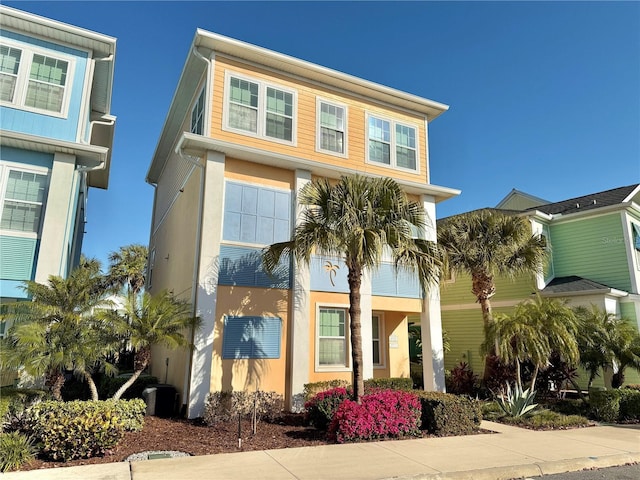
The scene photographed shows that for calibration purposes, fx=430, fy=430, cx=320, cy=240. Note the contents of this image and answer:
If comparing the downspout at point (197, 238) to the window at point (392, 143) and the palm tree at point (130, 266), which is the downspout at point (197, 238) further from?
the palm tree at point (130, 266)

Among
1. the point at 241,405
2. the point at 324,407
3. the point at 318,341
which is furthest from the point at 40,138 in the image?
the point at 324,407

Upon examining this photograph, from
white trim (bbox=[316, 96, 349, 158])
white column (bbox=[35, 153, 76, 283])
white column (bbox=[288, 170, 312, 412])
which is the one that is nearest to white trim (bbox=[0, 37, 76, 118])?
white column (bbox=[35, 153, 76, 283])

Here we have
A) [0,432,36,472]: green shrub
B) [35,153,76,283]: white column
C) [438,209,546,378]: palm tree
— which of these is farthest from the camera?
[438,209,546,378]: palm tree

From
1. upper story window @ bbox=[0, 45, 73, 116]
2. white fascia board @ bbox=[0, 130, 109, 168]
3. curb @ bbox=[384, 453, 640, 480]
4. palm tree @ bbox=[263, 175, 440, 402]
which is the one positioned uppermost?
upper story window @ bbox=[0, 45, 73, 116]

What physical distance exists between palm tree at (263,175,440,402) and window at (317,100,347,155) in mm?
3669

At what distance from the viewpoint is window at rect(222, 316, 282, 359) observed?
11195 millimetres

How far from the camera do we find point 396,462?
700 cm

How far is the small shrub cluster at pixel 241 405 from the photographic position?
1013 cm

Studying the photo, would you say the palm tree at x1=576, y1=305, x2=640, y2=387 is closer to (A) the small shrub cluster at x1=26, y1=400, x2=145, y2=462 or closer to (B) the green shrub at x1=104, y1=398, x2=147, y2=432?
(B) the green shrub at x1=104, y1=398, x2=147, y2=432

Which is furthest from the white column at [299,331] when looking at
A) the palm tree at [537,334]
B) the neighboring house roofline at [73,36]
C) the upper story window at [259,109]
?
the neighboring house roofline at [73,36]

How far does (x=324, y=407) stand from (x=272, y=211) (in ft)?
18.7

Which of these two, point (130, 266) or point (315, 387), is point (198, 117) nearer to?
point (315, 387)

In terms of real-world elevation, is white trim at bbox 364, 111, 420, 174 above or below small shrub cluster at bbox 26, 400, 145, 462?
above

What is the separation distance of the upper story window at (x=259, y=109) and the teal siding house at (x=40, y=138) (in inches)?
136
